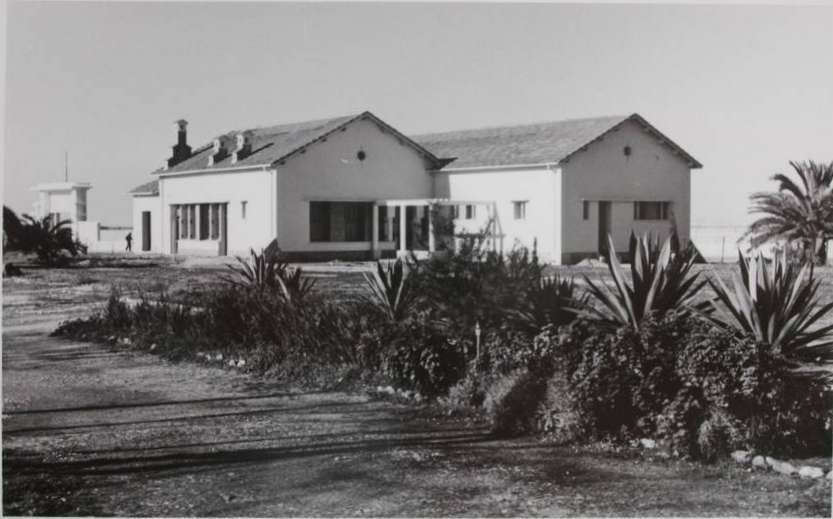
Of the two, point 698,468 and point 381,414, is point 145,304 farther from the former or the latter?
point 698,468

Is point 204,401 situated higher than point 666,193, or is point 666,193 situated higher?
point 666,193

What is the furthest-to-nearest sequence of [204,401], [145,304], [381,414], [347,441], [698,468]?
[145,304] → [204,401] → [381,414] → [347,441] → [698,468]

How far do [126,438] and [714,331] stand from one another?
4239mm

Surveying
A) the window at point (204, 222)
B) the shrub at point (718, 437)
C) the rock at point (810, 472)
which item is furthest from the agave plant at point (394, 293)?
the window at point (204, 222)

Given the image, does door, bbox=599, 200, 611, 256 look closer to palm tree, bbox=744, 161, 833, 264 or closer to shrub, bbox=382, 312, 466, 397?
palm tree, bbox=744, 161, 833, 264

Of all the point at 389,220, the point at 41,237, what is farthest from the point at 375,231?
the point at 41,237

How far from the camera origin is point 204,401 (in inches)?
320

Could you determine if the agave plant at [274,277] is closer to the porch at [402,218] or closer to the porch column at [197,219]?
the porch at [402,218]

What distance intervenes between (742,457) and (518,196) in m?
16.6

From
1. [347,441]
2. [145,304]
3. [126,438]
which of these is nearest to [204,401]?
[126,438]

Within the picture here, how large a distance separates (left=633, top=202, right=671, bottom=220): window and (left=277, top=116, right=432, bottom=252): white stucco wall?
200 inches

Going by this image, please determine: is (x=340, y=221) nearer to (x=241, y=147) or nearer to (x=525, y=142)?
(x=241, y=147)

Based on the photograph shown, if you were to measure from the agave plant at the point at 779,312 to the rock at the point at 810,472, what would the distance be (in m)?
0.90

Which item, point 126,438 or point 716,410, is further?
point 126,438
